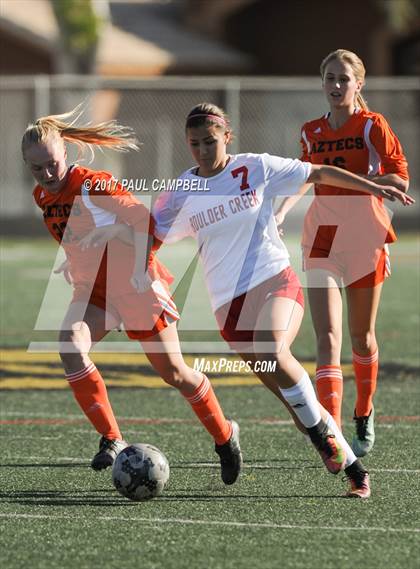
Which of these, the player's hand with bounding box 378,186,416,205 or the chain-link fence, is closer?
the player's hand with bounding box 378,186,416,205

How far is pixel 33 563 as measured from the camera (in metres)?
5.12

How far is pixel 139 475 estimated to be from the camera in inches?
242

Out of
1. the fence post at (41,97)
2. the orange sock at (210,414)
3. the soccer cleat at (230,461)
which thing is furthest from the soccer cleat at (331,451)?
the fence post at (41,97)

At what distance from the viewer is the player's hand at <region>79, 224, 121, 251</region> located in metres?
6.62

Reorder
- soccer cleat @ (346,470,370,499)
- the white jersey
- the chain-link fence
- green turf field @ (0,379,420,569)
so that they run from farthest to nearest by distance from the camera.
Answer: the chain-link fence, the white jersey, soccer cleat @ (346,470,370,499), green turf field @ (0,379,420,569)

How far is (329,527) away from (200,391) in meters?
1.31

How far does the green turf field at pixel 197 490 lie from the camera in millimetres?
5242

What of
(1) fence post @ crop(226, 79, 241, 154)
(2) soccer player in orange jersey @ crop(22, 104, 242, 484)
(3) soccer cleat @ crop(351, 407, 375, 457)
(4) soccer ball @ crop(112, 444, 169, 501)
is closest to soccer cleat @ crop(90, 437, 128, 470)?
(2) soccer player in orange jersey @ crop(22, 104, 242, 484)

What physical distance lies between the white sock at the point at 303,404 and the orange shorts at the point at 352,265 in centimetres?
115

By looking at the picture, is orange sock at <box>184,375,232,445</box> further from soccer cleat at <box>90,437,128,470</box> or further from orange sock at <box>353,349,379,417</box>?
orange sock at <box>353,349,379,417</box>

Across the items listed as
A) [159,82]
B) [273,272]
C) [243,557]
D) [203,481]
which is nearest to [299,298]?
[273,272]

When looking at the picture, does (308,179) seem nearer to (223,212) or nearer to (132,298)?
(223,212)

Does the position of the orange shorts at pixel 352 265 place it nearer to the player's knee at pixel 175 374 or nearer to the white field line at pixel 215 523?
the player's knee at pixel 175 374

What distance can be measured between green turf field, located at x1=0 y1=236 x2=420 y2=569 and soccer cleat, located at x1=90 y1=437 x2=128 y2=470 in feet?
0.34
